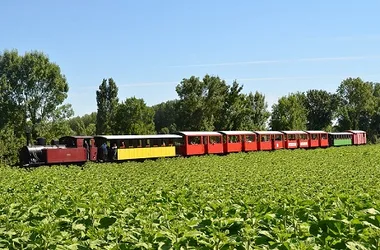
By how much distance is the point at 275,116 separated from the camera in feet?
274

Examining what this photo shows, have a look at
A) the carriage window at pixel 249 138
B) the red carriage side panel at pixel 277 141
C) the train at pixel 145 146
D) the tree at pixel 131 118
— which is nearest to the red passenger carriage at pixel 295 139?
the train at pixel 145 146

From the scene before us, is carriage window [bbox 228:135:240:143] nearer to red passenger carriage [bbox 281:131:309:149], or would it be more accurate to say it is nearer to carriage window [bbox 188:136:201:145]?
carriage window [bbox 188:136:201:145]

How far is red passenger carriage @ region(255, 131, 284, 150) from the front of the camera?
4959cm

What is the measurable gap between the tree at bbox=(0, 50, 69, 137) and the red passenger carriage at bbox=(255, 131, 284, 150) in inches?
1058

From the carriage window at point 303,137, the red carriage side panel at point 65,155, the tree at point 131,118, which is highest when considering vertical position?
the tree at point 131,118

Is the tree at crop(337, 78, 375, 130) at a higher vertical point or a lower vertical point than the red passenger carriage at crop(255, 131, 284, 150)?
higher

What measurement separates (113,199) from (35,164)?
75.2 ft

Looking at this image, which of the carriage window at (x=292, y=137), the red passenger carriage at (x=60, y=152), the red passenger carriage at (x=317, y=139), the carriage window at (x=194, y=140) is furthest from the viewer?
the red passenger carriage at (x=317, y=139)

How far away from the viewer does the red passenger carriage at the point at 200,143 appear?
133ft

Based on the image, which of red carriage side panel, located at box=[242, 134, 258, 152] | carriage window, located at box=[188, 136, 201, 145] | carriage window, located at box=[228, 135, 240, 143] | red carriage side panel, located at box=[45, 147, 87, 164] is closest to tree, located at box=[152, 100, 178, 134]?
red carriage side panel, located at box=[242, 134, 258, 152]

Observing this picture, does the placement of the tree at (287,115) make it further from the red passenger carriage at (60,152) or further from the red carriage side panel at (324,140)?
the red passenger carriage at (60,152)

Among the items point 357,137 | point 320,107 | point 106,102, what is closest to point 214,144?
point 106,102

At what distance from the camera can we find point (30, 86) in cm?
6056

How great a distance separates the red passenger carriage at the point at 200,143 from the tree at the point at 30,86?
84.0ft
